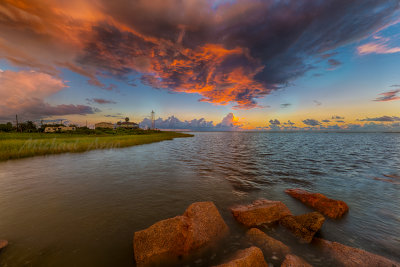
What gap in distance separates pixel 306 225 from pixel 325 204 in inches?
148

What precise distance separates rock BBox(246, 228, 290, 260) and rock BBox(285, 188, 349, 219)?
510 centimetres

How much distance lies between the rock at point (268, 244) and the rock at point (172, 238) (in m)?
1.53

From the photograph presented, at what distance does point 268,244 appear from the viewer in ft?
20.6

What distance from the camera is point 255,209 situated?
826 centimetres

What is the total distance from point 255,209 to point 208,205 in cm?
272

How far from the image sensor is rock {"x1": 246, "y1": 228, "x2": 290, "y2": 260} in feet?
19.5

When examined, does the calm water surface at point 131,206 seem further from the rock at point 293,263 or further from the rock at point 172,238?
the rock at point 293,263

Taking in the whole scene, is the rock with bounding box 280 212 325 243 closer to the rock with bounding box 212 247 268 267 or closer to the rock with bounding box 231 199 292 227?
the rock with bounding box 231 199 292 227

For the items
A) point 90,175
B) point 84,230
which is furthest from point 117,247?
point 90,175

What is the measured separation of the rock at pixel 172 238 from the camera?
5.62 m

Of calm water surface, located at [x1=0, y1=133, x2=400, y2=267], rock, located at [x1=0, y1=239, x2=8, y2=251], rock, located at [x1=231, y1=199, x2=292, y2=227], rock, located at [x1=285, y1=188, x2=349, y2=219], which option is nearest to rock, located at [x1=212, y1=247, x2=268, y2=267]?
calm water surface, located at [x1=0, y1=133, x2=400, y2=267]

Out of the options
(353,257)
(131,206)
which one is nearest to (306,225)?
(353,257)

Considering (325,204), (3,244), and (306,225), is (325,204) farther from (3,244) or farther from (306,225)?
(3,244)

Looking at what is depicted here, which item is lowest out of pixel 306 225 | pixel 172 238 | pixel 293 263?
pixel 306 225
